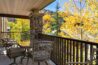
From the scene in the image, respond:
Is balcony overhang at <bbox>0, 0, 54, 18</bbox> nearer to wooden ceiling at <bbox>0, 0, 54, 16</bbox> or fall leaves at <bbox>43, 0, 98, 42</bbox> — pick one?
wooden ceiling at <bbox>0, 0, 54, 16</bbox>

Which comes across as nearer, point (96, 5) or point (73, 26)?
point (96, 5)

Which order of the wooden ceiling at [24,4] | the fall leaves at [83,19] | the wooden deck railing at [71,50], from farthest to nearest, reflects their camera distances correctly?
1. the fall leaves at [83,19]
2. the wooden ceiling at [24,4]
3. the wooden deck railing at [71,50]

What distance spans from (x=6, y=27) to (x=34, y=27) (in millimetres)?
10610

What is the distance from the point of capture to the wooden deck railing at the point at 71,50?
3461mm

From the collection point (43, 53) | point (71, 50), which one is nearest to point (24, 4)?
point (43, 53)

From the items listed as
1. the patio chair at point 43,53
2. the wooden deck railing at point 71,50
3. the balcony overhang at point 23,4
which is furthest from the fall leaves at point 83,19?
the patio chair at point 43,53

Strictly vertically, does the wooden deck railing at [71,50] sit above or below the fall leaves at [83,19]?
below

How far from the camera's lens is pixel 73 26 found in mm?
14344

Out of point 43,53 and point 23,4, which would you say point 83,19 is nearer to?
point 23,4

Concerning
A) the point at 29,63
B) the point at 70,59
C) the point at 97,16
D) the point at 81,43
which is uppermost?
the point at 97,16

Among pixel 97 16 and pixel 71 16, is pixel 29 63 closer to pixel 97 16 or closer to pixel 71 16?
pixel 97 16

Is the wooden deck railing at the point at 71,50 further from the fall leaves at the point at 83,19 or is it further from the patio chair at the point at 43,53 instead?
the fall leaves at the point at 83,19

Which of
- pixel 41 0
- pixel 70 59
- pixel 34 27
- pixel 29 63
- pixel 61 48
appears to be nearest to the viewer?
pixel 70 59

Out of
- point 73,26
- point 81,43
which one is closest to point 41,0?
point 81,43
